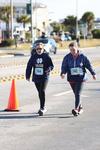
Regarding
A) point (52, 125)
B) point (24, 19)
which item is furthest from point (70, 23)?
point (52, 125)

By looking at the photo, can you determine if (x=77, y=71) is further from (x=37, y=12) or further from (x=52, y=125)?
(x=37, y=12)

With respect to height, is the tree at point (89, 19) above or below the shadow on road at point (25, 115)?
above

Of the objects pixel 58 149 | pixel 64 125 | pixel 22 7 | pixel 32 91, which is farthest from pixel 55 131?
pixel 22 7

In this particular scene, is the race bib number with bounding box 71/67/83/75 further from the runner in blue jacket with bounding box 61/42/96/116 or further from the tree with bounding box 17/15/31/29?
the tree with bounding box 17/15/31/29

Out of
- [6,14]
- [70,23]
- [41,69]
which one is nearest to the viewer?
[41,69]

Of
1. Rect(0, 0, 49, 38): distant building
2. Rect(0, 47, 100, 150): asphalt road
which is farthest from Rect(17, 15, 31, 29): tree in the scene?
Rect(0, 47, 100, 150): asphalt road

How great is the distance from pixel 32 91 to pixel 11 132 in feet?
25.2

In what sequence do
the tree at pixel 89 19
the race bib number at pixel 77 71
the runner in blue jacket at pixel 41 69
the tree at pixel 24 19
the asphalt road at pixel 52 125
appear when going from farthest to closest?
the tree at pixel 89 19 < the tree at pixel 24 19 < the runner in blue jacket at pixel 41 69 < the race bib number at pixel 77 71 < the asphalt road at pixel 52 125

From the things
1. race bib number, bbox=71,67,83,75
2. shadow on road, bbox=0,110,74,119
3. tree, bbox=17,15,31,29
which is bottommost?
shadow on road, bbox=0,110,74,119

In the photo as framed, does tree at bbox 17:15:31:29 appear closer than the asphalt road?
No

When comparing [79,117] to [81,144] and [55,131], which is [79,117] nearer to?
[55,131]

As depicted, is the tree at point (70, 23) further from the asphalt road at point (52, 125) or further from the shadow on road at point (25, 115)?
the shadow on road at point (25, 115)

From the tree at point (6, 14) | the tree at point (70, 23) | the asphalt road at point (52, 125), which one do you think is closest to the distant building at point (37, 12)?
the tree at point (70, 23)

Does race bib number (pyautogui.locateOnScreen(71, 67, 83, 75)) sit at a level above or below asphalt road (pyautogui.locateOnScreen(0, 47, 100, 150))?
above
